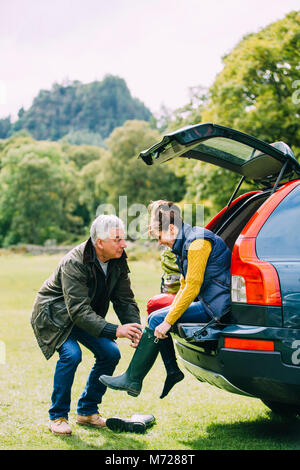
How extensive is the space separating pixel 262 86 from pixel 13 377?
18556mm

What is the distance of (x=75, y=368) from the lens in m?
4.50

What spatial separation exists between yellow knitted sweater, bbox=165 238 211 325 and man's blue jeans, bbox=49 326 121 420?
0.87m

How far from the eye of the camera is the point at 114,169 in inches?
2159

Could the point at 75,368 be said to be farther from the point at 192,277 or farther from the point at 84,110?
the point at 84,110

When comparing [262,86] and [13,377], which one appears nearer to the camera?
[13,377]

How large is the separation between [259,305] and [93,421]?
1.96 metres

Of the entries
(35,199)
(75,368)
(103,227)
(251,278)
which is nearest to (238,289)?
(251,278)

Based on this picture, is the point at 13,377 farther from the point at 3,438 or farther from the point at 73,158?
the point at 73,158

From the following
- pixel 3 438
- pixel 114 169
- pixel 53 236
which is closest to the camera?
pixel 3 438

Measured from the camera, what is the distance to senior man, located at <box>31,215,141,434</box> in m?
4.43

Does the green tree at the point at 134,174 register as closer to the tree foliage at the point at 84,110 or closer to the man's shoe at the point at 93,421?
the man's shoe at the point at 93,421

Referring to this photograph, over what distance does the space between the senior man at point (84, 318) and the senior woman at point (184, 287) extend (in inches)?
13.0

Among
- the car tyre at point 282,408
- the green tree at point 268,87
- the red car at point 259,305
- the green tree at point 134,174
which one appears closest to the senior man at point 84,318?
the red car at point 259,305
